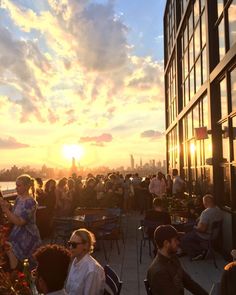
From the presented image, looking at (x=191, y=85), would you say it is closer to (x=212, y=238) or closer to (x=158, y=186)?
(x=158, y=186)

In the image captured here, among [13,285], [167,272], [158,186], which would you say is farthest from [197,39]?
[13,285]

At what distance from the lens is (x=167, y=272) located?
3.63 metres

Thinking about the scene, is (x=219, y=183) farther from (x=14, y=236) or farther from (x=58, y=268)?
(x=58, y=268)

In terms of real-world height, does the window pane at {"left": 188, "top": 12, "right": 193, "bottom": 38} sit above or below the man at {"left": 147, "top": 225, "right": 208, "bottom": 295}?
above

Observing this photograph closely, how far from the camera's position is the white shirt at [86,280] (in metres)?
3.68

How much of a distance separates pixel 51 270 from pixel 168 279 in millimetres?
1065

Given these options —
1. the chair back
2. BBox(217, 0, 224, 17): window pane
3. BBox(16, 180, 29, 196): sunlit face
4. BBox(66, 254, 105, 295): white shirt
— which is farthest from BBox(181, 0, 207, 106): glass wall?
BBox(66, 254, 105, 295): white shirt

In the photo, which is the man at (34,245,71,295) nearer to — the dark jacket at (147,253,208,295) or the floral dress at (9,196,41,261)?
the dark jacket at (147,253,208,295)

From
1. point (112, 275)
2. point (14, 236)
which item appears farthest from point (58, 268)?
point (14, 236)

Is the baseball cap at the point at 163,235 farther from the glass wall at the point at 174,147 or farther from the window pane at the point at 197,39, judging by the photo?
the glass wall at the point at 174,147

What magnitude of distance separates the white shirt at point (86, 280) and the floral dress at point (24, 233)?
171cm

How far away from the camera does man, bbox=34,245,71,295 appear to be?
3.16 m

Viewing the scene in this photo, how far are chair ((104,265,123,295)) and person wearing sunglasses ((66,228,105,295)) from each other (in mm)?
135

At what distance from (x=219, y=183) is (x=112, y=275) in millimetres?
6666
